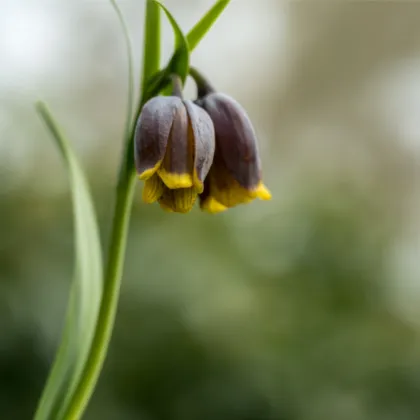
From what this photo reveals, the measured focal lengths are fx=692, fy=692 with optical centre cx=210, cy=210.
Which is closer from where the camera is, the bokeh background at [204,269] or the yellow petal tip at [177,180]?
the yellow petal tip at [177,180]

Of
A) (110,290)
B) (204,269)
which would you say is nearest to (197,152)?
(110,290)

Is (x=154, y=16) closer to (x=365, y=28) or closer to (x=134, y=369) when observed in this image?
(x=134, y=369)

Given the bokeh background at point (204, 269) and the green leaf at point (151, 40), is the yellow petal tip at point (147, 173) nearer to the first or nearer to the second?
the green leaf at point (151, 40)

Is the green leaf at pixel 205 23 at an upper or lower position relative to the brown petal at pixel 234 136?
upper

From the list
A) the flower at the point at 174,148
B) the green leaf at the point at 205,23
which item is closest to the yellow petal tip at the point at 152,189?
the flower at the point at 174,148


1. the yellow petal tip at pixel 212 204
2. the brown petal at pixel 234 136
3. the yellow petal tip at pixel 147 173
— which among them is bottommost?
the yellow petal tip at pixel 212 204

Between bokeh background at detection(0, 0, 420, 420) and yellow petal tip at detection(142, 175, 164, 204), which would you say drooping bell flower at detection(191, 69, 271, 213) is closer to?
yellow petal tip at detection(142, 175, 164, 204)

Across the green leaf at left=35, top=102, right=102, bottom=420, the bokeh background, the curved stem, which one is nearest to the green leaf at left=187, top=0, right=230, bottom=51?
the curved stem
